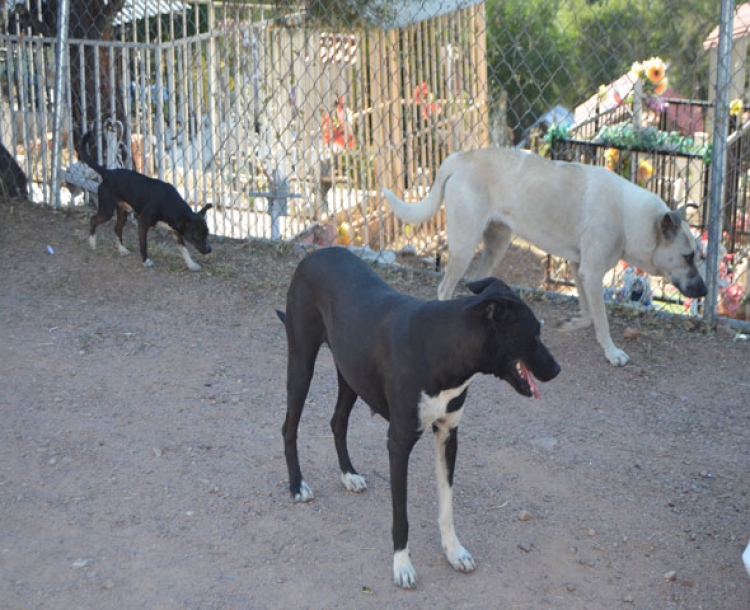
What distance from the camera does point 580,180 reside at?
20.1 ft

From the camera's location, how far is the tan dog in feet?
19.7

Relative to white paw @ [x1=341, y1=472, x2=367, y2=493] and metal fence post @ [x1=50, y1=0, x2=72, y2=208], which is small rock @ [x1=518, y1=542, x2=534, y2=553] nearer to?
white paw @ [x1=341, y1=472, x2=367, y2=493]

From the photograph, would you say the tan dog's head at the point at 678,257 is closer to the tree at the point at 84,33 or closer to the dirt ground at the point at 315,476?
the dirt ground at the point at 315,476

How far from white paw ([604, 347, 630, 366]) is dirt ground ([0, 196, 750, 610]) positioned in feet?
0.18

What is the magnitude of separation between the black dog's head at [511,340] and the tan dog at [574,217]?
276 centimetres

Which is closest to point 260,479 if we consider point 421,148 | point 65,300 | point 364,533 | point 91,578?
point 364,533

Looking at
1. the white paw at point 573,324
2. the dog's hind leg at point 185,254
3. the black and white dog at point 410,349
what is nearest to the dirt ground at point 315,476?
the white paw at point 573,324

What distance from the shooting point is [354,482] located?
4.29 metres

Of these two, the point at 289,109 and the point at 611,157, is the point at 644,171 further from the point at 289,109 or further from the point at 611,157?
the point at 289,109

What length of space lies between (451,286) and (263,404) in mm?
1830

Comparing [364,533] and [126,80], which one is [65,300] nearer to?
[126,80]

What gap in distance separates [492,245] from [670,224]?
1.26 m

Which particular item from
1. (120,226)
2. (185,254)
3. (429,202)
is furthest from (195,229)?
(429,202)

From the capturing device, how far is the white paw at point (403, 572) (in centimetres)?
357
